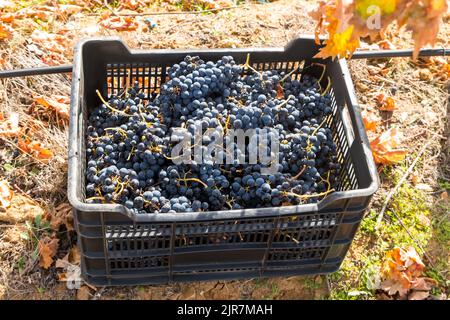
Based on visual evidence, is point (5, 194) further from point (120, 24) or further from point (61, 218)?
point (120, 24)

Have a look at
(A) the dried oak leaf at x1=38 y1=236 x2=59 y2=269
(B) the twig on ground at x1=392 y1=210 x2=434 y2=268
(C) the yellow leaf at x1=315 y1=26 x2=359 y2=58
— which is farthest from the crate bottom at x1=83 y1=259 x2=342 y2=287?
(C) the yellow leaf at x1=315 y1=26 x2=359 y2=58

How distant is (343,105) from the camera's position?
2475mm

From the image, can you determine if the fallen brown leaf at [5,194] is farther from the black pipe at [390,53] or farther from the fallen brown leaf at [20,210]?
the black pipe at [390,53]

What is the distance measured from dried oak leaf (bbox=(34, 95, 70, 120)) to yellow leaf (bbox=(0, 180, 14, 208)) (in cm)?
47

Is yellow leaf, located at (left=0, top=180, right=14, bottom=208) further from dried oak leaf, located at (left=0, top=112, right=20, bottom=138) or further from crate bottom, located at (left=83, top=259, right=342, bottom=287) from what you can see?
crate bottom, located at (left=83, top=259, right=342, bottom=287)

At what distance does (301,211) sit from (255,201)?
0.26 metres

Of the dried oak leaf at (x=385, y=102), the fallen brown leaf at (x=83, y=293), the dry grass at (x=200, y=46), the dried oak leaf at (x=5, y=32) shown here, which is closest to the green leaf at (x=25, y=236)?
the dry grass at (x=200, y=46)

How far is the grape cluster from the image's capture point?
2.18 metres

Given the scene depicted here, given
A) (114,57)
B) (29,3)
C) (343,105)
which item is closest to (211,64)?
(114,57)

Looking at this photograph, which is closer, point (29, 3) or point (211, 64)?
point (211, 64)

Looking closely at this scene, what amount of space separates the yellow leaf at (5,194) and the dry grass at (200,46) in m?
Answer: 0.04

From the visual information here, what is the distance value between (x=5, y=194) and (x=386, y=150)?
1.88m
